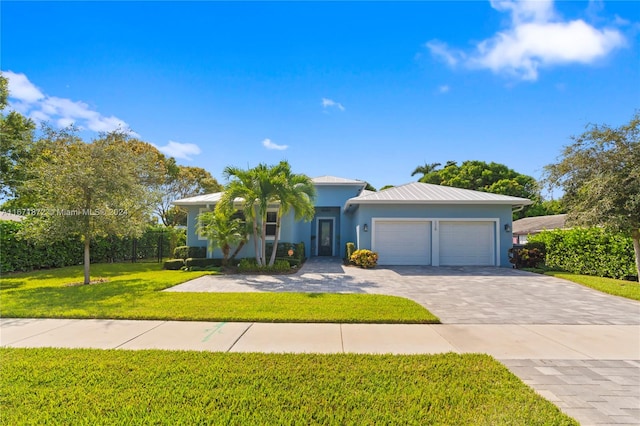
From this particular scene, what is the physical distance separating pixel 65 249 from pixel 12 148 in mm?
5589

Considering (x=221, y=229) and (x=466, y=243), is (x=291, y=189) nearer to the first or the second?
(x=221, y=229)

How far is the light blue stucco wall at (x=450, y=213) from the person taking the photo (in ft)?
47.2

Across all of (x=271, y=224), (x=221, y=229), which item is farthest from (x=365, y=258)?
(x=221, y=229)

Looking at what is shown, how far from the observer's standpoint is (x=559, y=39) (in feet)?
25.9

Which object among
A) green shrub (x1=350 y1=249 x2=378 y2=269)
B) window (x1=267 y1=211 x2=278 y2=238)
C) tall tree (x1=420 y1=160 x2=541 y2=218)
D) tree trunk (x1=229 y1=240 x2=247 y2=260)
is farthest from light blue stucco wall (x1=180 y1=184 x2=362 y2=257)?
tall tree (x1=420 y1=160 x2=541 y2=218)

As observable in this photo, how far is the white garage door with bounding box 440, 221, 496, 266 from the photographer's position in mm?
14539

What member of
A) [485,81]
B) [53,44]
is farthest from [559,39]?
[53,44]

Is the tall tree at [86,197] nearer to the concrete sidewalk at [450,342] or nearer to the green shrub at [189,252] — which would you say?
the green shrub at [189,252]

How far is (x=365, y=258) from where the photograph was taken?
44.8ft

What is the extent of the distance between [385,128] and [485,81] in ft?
15.8

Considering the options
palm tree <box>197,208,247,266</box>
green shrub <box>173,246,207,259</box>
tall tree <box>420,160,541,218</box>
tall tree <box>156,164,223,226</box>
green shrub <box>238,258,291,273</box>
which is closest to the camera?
green shrub <box>238,258,291,273</box>

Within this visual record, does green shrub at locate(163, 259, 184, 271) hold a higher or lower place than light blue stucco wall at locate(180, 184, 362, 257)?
lower

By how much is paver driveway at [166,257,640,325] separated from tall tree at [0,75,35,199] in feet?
40.1

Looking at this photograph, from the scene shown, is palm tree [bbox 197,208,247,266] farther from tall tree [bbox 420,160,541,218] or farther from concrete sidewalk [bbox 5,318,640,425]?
tall tree [bbox 420,160,541,218]
